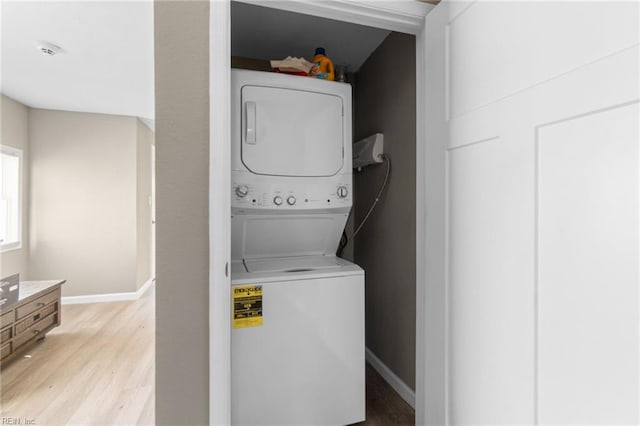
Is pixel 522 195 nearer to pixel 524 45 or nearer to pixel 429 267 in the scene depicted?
pixel 524 45

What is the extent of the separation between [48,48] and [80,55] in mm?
190

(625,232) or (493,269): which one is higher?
(625,232)

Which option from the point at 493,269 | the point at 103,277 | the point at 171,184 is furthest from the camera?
the point at 103,277

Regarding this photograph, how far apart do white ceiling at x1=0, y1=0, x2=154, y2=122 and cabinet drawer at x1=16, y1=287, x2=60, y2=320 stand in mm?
1958

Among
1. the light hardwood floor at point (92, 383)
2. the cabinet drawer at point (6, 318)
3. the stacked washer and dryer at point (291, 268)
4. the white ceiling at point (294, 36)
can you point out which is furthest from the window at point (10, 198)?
the stacked washer and dryer at point (291, 268)

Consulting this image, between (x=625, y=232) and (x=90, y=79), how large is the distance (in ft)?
12.4

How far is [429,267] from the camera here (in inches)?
52.8

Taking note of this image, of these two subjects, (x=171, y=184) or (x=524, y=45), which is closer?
(x=524, y=45)

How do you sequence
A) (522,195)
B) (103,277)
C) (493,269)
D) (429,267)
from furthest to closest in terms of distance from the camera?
1. (103,277)
2. (429,267)
3. (493,269)
4. (522,195)

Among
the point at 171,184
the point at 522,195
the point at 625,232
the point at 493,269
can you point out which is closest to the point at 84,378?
the point at 171,184

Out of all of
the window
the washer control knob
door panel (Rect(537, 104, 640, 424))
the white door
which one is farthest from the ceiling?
door panel (Rect(537, 104, 640, 424))

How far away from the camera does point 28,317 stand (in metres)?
2.84

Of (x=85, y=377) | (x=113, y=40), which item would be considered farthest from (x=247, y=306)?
(x=113, y=40)

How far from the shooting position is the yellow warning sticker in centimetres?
155
